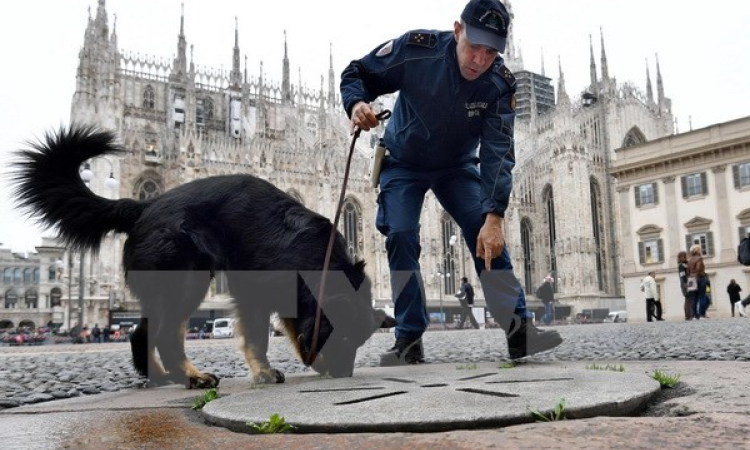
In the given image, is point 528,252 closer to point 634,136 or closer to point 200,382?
point 634,136

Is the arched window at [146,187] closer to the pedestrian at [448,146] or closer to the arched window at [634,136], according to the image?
the arched window at [634,136]

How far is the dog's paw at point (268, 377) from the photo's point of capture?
2.89 meters

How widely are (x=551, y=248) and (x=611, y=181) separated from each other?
625 cm

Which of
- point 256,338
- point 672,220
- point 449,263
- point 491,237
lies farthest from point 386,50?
point 449,263

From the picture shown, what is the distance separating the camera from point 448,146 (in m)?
3.54

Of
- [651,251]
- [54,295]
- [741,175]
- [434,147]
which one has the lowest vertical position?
A: [434,147]

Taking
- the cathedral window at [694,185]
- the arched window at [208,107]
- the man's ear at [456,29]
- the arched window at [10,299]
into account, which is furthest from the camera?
the arched window at [10,299]

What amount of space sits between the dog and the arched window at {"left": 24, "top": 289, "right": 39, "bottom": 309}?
67995 mm

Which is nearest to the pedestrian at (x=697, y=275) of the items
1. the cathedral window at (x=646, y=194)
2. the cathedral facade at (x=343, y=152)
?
the cathedral window at (x=646, y=194)

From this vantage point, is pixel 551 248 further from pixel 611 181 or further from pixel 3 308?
pixel 3 308

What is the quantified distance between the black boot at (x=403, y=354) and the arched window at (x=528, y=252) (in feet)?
134

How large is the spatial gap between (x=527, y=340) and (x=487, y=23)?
161 centimetres

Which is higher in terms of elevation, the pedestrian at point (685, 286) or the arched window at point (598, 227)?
the arched window at point (598, 227)

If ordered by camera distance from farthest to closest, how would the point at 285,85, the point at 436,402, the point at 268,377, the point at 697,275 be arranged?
1. the point at 285,85
2. the point at 697,275
3. the point at 268,377
4. the point at 436,402
